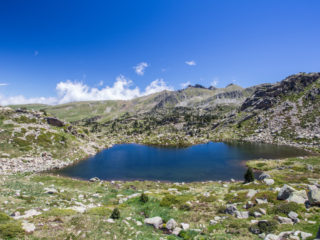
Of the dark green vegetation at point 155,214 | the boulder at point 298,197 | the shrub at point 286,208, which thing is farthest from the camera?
the boulder at point 298,197

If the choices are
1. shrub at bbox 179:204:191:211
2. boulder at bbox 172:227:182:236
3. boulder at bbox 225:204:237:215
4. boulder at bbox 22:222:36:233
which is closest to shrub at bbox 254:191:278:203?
boulder at bbox 225:204:237:215

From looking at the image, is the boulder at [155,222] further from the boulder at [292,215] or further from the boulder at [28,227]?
the boulder at [292,215]

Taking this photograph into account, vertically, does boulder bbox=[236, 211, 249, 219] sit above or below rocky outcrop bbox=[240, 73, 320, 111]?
below

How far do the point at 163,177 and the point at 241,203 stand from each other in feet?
112

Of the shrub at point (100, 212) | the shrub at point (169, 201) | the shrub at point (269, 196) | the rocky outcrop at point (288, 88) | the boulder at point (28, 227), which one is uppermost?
the rocky outcrop at point (288, 88)

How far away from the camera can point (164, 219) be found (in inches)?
731

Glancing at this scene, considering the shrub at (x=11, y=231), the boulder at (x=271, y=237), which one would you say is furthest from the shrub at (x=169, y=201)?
the shrub at (x=11, y=231)

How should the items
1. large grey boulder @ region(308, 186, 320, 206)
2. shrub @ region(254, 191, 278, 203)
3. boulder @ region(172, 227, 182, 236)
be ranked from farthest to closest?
1. shrub @ region(254, 191, 278, 203)
2. large grey boulder @ region(308, 186, 320, 206)
3. boulder @ region(172, 227, 182, 236)

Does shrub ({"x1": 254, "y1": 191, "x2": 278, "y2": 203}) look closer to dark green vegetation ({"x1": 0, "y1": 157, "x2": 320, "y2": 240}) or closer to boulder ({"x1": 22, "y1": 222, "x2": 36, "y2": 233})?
dark green vegetation ({"x1": 0, "y1": 157, "x2": 320, "y2": 240})

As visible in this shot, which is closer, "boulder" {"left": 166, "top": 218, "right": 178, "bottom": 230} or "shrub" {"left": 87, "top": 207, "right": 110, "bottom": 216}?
"boulder" {"left": 166, "top": 218, "right": 178, "bottom": 230}

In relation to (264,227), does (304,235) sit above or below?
above

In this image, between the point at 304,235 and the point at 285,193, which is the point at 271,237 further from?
the point at 285,193

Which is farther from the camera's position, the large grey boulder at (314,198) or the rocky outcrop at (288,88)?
the rocky outcrop at (288,88)

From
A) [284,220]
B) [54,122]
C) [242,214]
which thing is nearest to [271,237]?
[284,220]
